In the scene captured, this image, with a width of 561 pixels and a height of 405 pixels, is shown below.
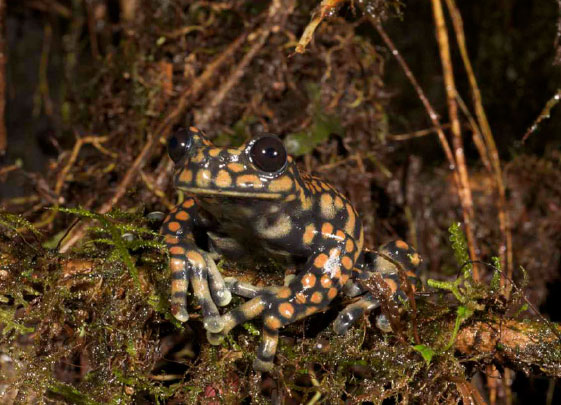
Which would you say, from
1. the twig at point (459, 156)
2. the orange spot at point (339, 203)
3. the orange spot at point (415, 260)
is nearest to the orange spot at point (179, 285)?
the orange spot at point (339, 203)

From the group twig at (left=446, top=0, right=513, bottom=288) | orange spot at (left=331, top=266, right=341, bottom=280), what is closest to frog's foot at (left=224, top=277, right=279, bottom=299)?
orange spot at (left=331, top=266, right=341, bottom=280)

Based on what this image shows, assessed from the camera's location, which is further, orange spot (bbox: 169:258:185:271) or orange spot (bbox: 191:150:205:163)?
orange spot (bbox: 169:258:185:271)

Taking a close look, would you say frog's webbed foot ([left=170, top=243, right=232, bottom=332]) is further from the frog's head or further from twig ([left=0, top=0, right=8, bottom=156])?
twig ([left=0, top=0, right=8, bottom=156])

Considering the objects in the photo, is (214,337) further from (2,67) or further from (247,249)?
(2,67)

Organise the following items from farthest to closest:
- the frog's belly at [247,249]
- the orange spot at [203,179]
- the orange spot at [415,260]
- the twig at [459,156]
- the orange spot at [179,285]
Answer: the twig at [459,156]
the orange spot at [415,260]
the frog's belly at [247,249]
the orange spot at [179,285]
the orange spot at [203,179]

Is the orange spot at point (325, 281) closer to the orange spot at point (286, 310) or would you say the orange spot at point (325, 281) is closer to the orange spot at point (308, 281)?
the orange spot at point (308, 281)

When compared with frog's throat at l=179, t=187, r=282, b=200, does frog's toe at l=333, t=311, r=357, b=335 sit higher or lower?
lower
